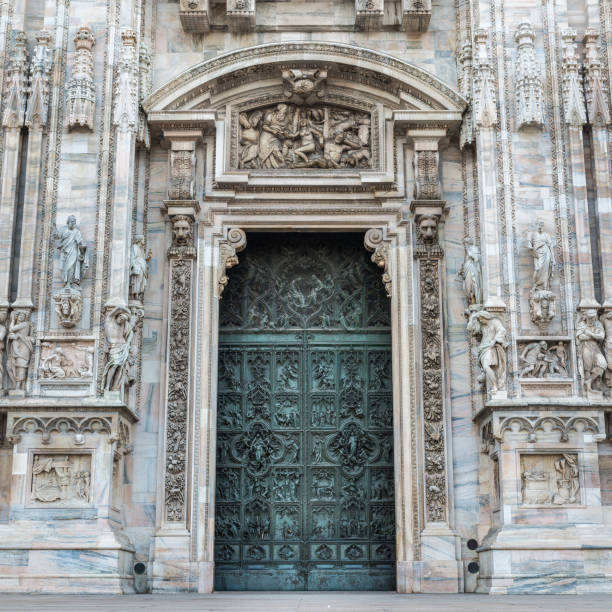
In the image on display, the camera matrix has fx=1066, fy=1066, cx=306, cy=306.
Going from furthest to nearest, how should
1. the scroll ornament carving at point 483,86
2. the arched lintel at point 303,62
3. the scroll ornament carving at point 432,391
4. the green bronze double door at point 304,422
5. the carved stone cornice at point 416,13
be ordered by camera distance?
the carved stone cornice at point 416,13
the arched lintel at point 303,62
the green bronze double door at point 304,422
the scroll ornament carving at point 483,86
the scroll ornament carving at point 432,391

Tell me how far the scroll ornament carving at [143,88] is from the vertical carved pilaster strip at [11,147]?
1648 mm

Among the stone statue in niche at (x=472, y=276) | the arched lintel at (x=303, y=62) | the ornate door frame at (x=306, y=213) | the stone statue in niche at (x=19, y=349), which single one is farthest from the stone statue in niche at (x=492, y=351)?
the stone statue in niche at (x=19, y=349)

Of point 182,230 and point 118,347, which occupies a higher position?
point 182,230

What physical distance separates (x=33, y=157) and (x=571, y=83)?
774 centimetres

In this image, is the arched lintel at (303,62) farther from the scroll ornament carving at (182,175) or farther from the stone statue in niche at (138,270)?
the stone statue in niche at (138,270)

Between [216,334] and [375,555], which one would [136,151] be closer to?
[216,334]

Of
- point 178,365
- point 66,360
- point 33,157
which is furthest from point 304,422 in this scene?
point 33,157

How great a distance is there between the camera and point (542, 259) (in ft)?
47.6

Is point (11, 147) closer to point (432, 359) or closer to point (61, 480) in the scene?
point (61, 480)

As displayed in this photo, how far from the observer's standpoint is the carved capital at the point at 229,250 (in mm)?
15664

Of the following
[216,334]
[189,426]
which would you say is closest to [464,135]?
[216,334]

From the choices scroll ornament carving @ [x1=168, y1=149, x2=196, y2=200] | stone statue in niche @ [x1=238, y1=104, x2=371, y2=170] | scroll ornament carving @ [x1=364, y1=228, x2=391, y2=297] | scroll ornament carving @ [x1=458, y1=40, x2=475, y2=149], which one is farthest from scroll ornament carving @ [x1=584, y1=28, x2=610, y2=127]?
scroll ornament carving @ [x1=168, y1=149, x2=196, y2=200]

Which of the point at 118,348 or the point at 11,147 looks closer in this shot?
the point at 118,348

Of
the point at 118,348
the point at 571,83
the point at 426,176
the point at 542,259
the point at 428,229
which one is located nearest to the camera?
the point at 118,348
